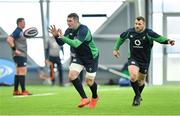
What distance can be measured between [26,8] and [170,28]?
6063 mm

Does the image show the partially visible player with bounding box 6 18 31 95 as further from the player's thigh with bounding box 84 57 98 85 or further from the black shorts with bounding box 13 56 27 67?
the player's thigh with bounding box 84 57 98 85

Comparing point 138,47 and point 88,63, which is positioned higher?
point 138,47

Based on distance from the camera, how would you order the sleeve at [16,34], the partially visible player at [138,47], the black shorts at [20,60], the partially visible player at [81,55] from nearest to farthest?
the partially visible player at [81,55], the partially visible player at [138,47], the sleeve at [16,34], the black shorts at [20,60]

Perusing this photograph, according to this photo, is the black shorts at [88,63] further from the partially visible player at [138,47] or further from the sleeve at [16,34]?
the sleeve at [16,34]

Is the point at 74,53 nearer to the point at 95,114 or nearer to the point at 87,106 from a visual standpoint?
the point at 87,106

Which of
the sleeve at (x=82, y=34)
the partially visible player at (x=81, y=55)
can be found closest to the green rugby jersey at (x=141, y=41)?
the partially visible player at (x=81, y=55)

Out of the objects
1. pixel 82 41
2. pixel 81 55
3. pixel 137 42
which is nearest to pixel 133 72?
pixel 137 42

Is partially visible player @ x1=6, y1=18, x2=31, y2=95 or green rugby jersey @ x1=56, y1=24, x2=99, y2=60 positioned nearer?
green rugby jersey @ x1=56, y1=24, x2=99, y2=60

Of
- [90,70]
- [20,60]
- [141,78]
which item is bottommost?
[141,78]

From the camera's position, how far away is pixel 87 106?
35.5 feet

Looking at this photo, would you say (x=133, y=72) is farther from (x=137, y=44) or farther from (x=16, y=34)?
(x=16, y=34)

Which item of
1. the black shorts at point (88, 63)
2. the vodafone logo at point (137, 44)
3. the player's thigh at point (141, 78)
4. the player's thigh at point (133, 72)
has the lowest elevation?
the player's thigh at point (141, 78)

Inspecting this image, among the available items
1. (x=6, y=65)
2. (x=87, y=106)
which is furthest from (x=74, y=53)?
(x=6, y=65)

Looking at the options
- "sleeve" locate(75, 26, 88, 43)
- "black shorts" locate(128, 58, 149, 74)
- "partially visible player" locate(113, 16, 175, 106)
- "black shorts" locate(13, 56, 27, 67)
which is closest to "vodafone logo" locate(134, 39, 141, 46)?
"partially visible player" locate(113, 16, 175, 106)
